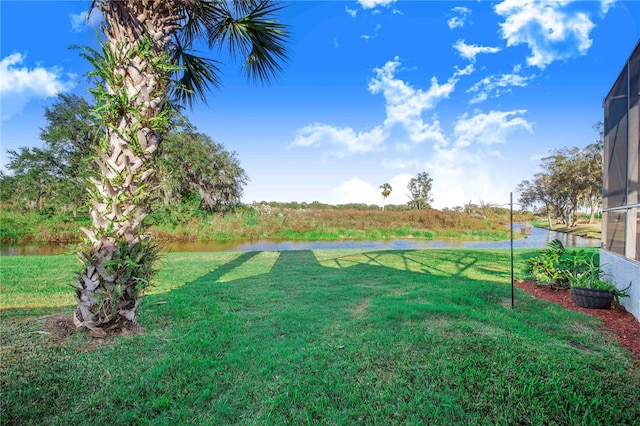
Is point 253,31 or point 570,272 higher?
point 253,31

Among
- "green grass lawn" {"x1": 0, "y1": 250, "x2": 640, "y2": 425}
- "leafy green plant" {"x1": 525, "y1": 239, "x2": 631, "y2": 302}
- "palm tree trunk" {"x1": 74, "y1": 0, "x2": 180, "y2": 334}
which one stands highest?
"palm tree trunk" {"x1": 74, "y1": 0, "x2": 180, "y2": 334}

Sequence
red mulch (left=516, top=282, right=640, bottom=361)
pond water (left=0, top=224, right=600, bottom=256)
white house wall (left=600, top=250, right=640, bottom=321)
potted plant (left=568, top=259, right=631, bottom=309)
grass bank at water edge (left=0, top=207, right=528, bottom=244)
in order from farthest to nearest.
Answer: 1. grass bank at water edge (left=0, top=207, right=528, bottom=244)
2. pond water (left=0, top=224, right=600, bottom=256)
3. potted plant (left=568, top=259, right=631, bottom=309)
4. white house wall (left=600, top=250, right=640, bottom=321)
5. red mulch (left=516, top=282, right=640, bottom=361)

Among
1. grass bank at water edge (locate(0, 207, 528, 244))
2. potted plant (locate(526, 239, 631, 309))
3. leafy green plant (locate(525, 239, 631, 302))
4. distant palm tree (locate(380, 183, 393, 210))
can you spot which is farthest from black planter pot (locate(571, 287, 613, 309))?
distant palm tree (locate(380, 183, 393, 210))

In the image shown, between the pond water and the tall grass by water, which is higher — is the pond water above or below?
below

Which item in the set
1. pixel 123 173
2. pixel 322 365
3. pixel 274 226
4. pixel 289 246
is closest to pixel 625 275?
pixel 322 365

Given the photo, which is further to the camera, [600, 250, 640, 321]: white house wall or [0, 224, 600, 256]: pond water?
[0, 224, 600, 256]: pond water

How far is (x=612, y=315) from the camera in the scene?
400 centimetres

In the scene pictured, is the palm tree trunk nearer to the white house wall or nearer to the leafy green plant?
the white house wall

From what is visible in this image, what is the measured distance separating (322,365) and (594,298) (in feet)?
14.1

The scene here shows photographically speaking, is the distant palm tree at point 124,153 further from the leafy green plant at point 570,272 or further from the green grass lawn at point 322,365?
the leafy green plant at point 570,272

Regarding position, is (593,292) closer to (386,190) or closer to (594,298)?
(594,298)

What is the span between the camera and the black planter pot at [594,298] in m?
4.20

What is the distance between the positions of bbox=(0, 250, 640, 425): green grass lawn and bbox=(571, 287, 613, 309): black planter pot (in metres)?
0.51

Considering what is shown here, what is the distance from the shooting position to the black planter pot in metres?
4.20
